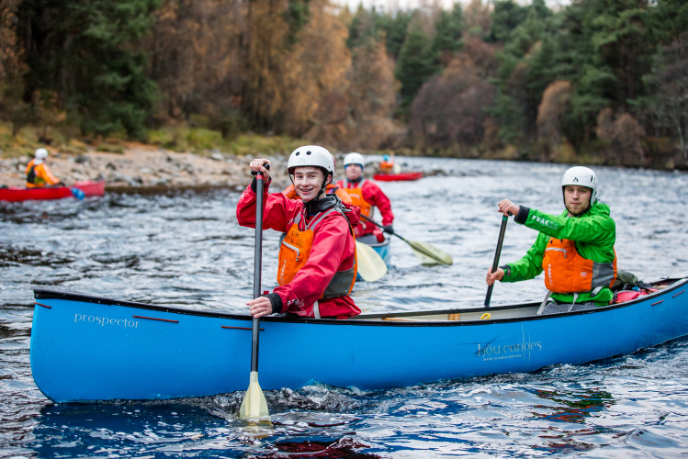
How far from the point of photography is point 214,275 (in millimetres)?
8586

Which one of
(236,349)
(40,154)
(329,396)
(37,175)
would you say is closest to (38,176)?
(37,175)

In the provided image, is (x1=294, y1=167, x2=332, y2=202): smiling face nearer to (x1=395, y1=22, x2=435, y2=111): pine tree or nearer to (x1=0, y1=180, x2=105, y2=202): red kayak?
(x1=0, y1=180, x2=105, y2=202): red kayak

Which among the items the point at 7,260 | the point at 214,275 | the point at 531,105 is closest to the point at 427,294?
the point at 214,275

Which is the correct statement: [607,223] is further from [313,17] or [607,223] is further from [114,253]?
[313,17]

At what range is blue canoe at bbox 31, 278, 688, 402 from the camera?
3.78 meters

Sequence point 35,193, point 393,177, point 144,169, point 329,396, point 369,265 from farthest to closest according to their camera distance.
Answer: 1. point 393,177
2. point 144,169
3. point 35,193
4. point 369,265
5. point 329,396

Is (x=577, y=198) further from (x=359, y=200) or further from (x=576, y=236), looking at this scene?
(x=359, y=200)

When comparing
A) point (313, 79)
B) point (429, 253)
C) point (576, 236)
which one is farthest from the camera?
point (313, 79)

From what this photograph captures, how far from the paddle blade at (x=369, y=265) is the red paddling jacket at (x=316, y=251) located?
10.1ft

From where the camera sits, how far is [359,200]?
8.93 metres

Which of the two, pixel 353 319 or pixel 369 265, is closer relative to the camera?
pixel 353 319

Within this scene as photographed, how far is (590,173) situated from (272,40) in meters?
29.4

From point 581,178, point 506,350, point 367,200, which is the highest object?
point 581,178

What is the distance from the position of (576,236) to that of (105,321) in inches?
142
